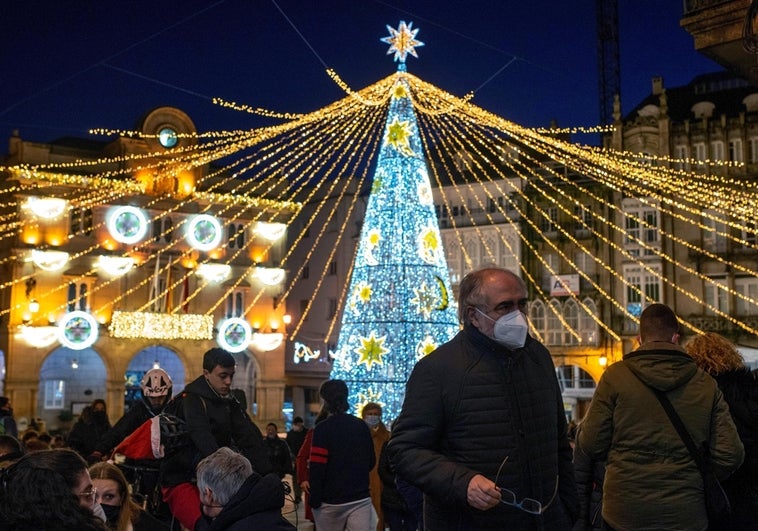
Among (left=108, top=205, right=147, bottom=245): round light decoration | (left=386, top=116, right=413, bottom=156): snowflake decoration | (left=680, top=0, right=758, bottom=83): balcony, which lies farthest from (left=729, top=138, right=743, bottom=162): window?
(left=680, top=0, right=758, bottom=83): balcony

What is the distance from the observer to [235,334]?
33.4 metres

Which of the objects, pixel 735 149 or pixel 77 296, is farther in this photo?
pixel 735 149

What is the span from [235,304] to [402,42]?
2179 centimetres

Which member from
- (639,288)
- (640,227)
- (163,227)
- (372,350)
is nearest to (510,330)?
(372,350)

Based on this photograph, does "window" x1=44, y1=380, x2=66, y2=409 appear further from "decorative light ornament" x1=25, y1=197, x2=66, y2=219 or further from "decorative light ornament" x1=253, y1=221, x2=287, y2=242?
"decorative light ornament" x1=253, y1=221, x2=287, y2=242

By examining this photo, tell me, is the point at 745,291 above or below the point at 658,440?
above

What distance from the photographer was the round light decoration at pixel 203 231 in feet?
106

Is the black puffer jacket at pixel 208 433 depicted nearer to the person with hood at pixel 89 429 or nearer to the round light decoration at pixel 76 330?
the person with hood at pixel 89 429

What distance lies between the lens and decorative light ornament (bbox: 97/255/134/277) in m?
33.6

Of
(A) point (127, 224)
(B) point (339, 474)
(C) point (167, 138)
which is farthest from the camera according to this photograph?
(C) point (167, 138)

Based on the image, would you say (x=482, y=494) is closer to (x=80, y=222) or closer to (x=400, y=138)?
(x=400, y=138)

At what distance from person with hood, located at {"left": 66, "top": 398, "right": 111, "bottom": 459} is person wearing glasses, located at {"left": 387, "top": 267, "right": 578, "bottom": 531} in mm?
8169

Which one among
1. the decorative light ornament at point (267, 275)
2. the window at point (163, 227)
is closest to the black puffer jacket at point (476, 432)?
the window at point (163, 227)

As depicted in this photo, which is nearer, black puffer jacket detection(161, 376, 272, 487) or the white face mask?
the white face mask
